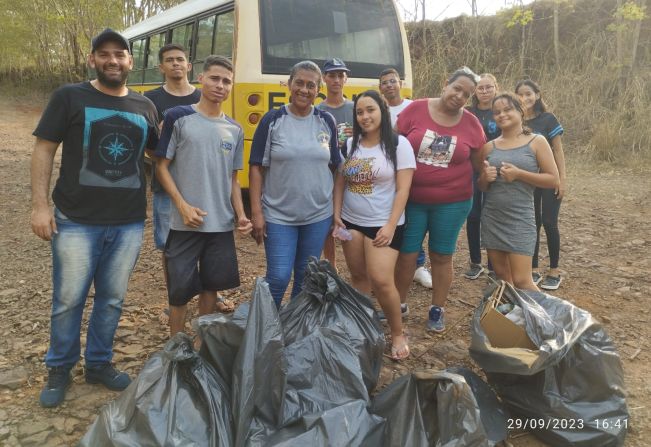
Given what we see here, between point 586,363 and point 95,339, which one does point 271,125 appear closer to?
point 95,339

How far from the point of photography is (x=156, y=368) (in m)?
1.85

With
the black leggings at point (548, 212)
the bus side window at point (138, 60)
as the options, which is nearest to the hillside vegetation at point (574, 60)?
the black leggings at point (548, 212)

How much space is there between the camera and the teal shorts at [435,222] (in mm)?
2953

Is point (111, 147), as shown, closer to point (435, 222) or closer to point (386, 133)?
point (386, 133)

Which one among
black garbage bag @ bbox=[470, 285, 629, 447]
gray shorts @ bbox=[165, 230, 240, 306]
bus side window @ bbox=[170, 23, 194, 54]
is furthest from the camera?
bus side window @ bbox=[170, 23, 194, 54]

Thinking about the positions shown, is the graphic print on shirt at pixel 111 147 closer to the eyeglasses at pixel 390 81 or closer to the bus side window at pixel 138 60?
the eyeglasses at pixel 390 81

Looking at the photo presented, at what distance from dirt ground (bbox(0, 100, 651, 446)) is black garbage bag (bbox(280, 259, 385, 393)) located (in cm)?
43

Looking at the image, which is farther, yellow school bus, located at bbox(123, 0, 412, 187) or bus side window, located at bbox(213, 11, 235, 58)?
bus side window, located at bbox(213, 11, 235, 58)

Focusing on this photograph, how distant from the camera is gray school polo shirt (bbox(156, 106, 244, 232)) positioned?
242cm

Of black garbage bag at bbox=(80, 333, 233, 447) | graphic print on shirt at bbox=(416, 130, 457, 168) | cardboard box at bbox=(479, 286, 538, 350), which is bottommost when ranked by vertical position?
black garbage bag at bbox=(80, 333, 233, 447)

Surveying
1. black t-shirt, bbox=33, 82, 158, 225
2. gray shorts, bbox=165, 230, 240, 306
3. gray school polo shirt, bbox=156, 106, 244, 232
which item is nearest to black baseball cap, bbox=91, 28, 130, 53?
black t-shirt, bbox=33, 82, 158, 225

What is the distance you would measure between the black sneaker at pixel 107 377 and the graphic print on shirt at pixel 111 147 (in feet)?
3.17

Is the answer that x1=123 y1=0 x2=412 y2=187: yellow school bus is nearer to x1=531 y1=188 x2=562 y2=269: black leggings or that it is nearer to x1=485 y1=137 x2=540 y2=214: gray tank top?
x1=531 y1=188 x2=562 y2=269: black leggings

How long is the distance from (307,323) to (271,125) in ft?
3.52
